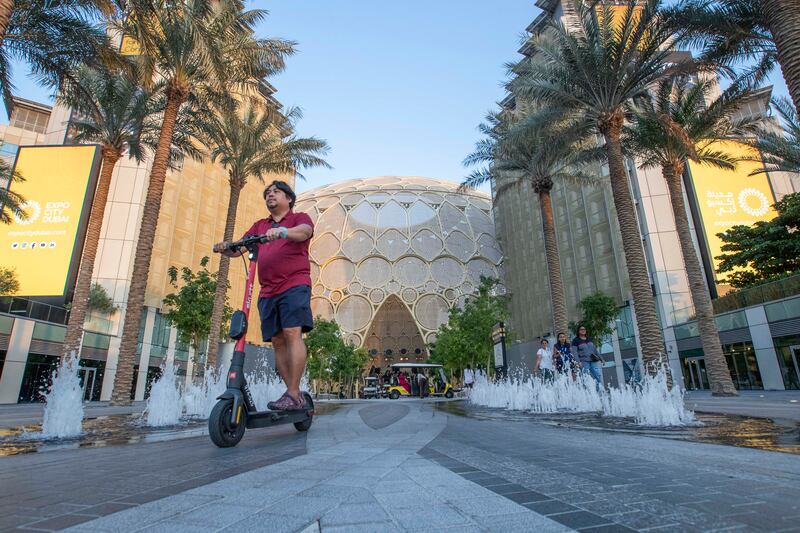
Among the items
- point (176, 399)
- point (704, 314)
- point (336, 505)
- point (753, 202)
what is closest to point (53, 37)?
point (176, 399)

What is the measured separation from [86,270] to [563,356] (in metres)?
14.9

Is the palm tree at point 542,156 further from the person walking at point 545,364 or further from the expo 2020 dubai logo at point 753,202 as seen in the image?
the expo 2020 dubai logo at point 753,202

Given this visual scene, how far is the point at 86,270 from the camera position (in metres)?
14.2

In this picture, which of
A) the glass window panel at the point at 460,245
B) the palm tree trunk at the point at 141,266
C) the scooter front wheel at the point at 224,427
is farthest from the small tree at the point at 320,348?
the scooter front wheel at the point at 224,427

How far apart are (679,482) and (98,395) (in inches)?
1182

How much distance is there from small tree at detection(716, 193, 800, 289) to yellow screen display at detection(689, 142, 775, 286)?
6.70 feet

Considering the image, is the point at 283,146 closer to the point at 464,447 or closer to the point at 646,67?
the point at 646,67

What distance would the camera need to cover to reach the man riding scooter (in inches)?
163

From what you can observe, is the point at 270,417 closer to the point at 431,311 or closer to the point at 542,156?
the point at 542,156

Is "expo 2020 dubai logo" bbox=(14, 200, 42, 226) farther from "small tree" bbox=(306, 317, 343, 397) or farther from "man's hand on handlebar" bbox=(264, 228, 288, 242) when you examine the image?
"man's hand on handlebar" bbox=(264, 228, 288, 242)

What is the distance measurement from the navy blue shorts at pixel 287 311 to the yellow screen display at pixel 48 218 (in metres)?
27.0

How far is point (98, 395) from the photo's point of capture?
2488 centimetres

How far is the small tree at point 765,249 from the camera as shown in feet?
80.1

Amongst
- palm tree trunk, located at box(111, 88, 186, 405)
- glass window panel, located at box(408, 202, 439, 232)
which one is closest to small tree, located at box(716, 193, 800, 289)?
palm tree trunk, located at box(111, 88, 186, 405)
